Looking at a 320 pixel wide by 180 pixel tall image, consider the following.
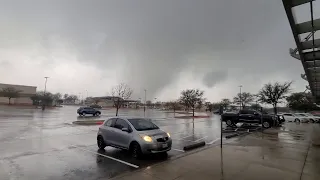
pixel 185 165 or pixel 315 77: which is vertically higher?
pixel 315 77

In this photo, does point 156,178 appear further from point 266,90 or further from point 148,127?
point 266,90

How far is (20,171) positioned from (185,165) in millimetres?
5007

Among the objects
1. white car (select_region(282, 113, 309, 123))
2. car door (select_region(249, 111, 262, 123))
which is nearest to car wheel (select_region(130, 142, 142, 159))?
car door (select_region(249, 111, 262, 123))

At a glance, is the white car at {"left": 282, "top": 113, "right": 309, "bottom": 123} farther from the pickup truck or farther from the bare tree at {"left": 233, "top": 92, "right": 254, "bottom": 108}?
the bare tree at {"left": 233, "top": 92, "right": 254, "bottom": 108}

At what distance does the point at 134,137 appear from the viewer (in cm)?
898

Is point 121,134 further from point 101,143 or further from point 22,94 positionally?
point 22,94

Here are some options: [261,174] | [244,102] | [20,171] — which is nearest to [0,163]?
[20,171]

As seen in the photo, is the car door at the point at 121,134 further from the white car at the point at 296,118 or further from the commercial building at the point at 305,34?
the white car at the point at 296,118

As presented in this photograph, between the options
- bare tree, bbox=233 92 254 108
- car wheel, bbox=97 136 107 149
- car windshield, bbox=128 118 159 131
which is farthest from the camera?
bare tree, bbox=233 92 254 108

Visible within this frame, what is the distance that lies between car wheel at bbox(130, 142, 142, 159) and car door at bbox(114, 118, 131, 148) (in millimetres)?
308

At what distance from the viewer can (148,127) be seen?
32.3 feet

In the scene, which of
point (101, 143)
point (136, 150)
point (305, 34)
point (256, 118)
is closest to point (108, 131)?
point (101, 143)

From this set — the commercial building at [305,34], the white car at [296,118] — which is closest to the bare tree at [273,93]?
the white car at [296,118]

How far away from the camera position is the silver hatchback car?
869 centimetres
